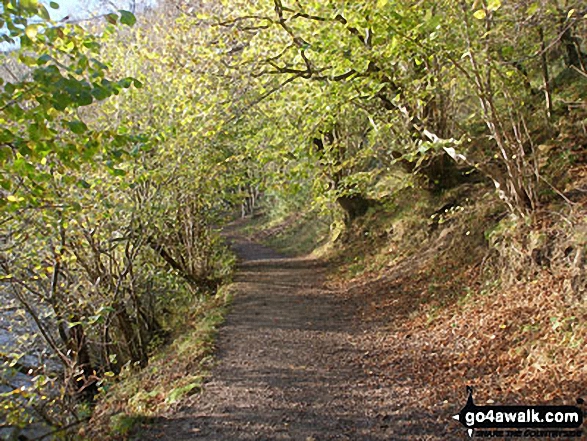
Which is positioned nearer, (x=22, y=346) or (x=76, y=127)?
(x=76, y=127)

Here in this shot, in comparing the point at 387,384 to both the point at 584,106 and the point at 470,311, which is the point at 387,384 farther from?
the point at 584,106

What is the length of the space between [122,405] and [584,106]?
33.3 feet

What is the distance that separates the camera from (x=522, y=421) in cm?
432

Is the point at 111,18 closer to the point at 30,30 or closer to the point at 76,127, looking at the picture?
the point at 30,30

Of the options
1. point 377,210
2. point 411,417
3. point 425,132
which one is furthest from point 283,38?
point 377,210

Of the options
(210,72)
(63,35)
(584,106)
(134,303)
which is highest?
(210,72)

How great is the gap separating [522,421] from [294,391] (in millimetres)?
2626

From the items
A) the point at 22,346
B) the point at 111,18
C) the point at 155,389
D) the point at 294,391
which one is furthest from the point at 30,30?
the point at 22,346

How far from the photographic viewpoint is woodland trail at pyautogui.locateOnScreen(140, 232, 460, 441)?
4.84m

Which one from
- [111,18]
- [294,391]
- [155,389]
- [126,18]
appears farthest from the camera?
[155,389]

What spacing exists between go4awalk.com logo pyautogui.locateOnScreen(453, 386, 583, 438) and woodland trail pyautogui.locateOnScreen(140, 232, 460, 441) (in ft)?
1.16

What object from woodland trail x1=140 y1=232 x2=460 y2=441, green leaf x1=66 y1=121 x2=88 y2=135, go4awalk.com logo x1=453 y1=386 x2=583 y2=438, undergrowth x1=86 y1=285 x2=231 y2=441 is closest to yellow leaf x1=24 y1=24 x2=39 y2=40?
green leaf x1=66 y1=121 x2=88 y2=135

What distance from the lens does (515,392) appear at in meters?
4.86

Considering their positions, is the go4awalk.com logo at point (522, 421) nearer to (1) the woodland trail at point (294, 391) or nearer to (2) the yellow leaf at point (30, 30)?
(1) the woodland trail at point (294, 391)
